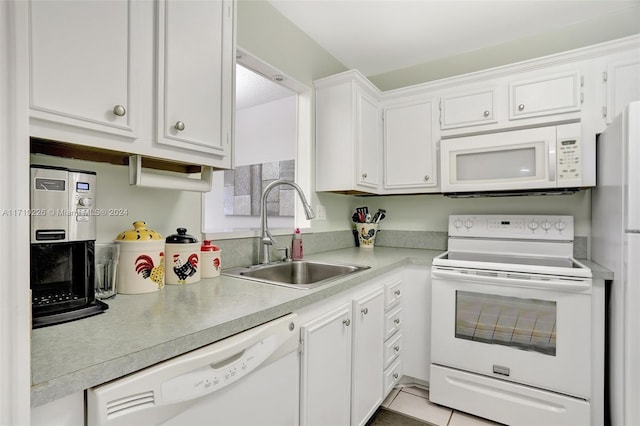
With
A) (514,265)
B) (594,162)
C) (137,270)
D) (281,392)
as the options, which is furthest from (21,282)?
(594,162)

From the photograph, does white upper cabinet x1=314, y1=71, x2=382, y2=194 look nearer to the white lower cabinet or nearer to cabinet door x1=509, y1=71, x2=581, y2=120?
the white lower cabinet

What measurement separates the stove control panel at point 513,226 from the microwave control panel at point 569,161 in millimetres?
333

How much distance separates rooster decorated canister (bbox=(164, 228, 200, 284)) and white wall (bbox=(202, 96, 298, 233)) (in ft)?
6.74

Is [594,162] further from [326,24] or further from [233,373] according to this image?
[233,373]

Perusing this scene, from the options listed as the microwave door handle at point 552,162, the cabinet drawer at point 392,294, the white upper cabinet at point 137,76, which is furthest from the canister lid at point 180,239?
the microwave door handle at point 552,162

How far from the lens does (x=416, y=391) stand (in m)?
2.13

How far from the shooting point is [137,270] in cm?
112

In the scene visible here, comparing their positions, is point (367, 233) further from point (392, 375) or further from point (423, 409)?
point (423, 409)

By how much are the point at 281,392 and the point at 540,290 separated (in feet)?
4.70

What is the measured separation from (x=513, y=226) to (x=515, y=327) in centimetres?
74

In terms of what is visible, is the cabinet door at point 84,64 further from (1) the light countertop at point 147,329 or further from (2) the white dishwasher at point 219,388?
(2) the white dishwasher at point 219,388

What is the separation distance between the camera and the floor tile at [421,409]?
1830mm

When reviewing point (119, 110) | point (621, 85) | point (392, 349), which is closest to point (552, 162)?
point (621, 85)

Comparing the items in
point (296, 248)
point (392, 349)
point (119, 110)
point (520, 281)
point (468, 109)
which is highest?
point (468, 109)
